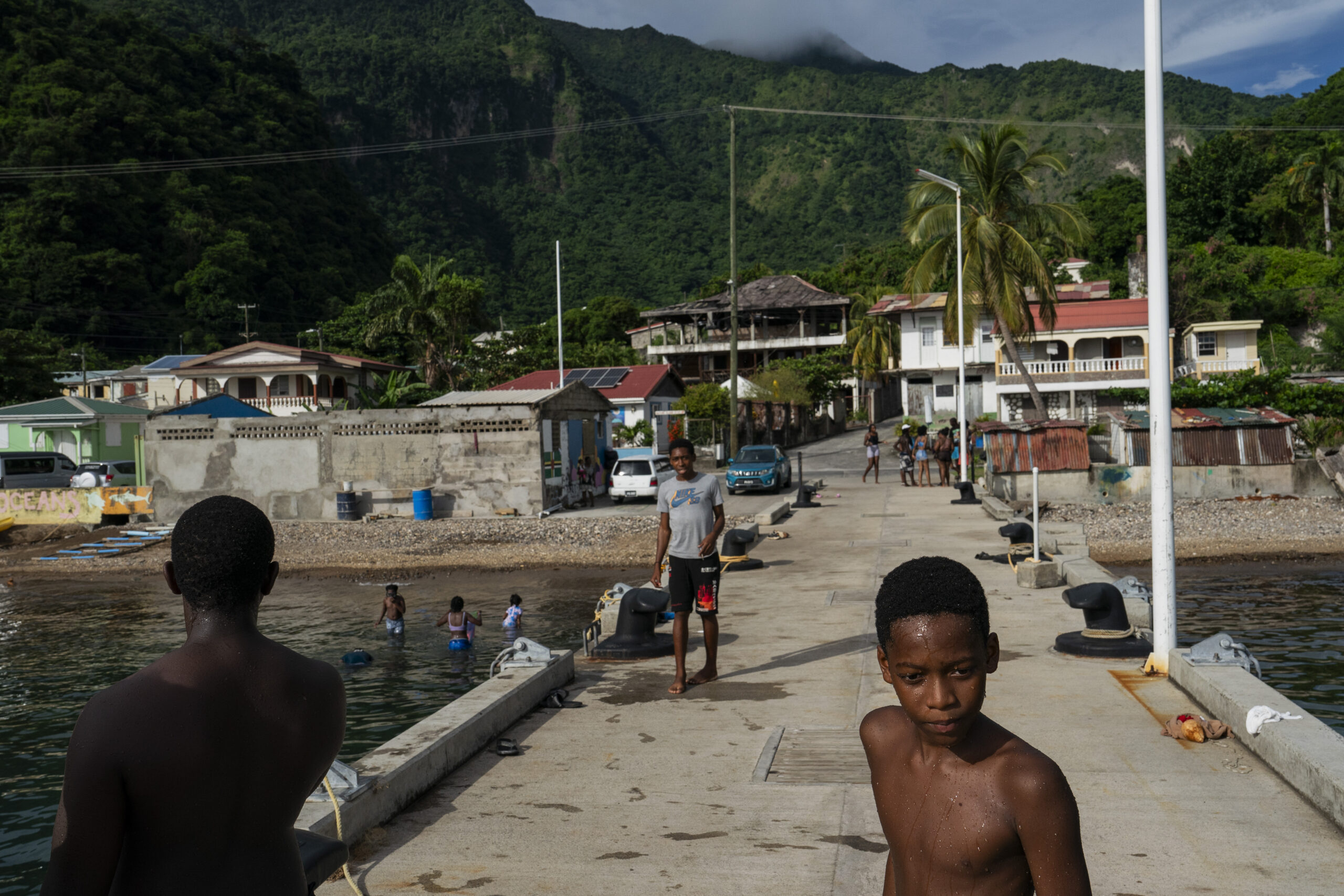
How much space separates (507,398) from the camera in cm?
2947

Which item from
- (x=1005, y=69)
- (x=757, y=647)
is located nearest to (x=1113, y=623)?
(x=757, y=647)

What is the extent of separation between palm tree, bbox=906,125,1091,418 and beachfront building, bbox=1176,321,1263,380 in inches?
593

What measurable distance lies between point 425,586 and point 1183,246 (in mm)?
52963

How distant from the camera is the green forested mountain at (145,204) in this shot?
231 ft

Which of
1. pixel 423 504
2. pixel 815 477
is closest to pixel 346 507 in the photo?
pixel 423 504

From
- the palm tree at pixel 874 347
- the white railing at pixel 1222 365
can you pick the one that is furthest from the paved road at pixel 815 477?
the white railing at pixel 1222 365

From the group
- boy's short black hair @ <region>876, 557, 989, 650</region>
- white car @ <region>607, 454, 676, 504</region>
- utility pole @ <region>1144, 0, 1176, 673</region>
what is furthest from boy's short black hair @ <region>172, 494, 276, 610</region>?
white car @ <region>607, 454, 676, 504</region>

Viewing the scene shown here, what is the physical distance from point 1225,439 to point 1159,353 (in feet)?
76.7

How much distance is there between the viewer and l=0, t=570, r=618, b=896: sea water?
9.36m

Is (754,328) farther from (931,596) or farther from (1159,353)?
(931,596)

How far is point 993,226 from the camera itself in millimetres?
35969

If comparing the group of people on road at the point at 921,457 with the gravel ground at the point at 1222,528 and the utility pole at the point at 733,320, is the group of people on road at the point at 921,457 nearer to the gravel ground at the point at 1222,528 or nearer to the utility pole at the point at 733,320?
the utility pole at the point at 733,320

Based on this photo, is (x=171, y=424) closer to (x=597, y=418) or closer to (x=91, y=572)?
(x=91, y=572)

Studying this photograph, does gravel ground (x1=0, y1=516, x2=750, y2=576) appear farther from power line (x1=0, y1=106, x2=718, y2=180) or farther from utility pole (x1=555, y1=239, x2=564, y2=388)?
power line (x1=0, y1=106, x2=718, y2=180)
